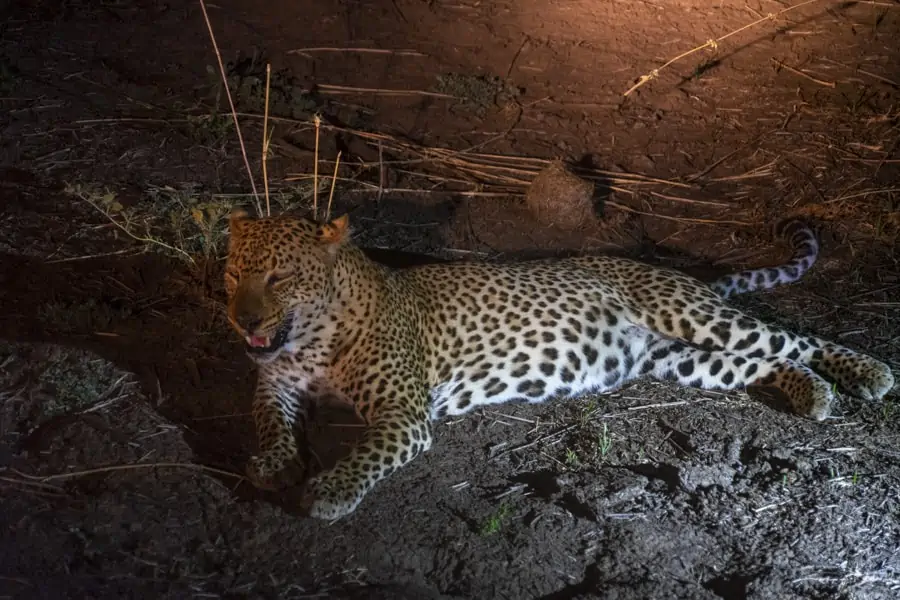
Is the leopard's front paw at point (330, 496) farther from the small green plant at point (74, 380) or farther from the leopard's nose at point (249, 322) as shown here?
the small green plant at point (74, 380)

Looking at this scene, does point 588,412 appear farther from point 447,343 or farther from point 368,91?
point 368,91

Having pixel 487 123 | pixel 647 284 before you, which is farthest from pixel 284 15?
pixel 647 284

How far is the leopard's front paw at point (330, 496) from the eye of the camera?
486 cm

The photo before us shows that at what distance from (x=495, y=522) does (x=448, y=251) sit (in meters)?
3.55

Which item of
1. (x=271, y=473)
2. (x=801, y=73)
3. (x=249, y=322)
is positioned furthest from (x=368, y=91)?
(x=271, y=473)

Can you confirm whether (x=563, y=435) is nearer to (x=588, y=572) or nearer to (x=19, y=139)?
(x=588, y=572)

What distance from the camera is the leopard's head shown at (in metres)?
5.30

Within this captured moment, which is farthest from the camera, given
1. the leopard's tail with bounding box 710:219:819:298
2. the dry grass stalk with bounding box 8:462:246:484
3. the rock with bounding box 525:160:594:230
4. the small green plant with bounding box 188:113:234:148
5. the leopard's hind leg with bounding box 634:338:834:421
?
the small green plant with bounding box 188:113:234:148

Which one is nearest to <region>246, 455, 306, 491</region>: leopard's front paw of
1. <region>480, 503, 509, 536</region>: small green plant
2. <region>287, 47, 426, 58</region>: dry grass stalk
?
<region>480, 503, 509, 536</region>: small green plant

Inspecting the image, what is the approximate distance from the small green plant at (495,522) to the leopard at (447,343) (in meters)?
0.64

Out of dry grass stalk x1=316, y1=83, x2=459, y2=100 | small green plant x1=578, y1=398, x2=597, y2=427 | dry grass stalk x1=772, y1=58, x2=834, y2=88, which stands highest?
dry grass stalk x1=772, y1=58, x2=834, y2=88

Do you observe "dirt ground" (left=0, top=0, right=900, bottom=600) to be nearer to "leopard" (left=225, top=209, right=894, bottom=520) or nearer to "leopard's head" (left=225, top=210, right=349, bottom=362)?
"leopard" (left=225, top=209, right=894, bottom=520)

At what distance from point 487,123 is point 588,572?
5.89 metres

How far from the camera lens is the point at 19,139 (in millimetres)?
9008
